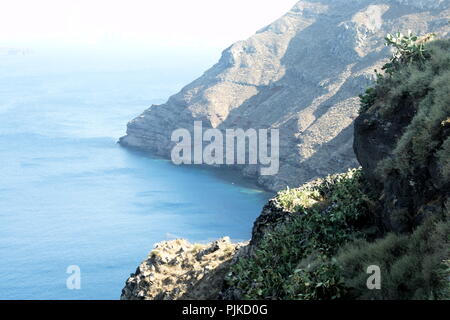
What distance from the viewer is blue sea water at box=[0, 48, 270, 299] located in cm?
6419

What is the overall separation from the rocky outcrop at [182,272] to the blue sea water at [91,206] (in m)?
37.7

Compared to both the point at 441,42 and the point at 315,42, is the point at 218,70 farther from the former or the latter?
the point at 441,42

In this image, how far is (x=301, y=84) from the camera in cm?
12450

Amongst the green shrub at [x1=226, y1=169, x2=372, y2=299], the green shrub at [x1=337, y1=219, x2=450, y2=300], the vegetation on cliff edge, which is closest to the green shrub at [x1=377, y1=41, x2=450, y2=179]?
the vegetation on cliff edge

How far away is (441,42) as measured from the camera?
15.4 metres

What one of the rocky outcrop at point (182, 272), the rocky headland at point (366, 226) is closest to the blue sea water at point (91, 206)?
the rocky outcrop at point (182, 272)

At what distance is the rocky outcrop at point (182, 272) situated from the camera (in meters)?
17.1

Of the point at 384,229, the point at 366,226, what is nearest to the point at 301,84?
the point at 366,226

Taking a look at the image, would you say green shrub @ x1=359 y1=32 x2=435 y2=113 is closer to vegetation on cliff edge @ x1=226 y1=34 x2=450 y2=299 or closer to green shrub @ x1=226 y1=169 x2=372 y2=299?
vegetation on cliff edge @ x1=226 y1=34 x2=450 y2=299

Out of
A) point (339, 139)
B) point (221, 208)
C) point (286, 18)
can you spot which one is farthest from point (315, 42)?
point (221, 208)

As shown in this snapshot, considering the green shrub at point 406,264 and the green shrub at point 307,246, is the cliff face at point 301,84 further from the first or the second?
the green shrub at point 406,264

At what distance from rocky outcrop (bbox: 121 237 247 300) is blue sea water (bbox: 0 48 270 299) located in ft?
124

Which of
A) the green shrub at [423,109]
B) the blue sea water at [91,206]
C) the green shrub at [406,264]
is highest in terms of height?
the green shrub at [423,109]
